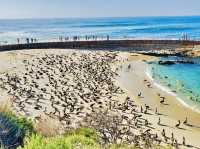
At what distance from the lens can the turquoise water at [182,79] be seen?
5234 cm

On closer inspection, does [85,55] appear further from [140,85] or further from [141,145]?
[141,145]

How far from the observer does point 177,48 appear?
98.2m

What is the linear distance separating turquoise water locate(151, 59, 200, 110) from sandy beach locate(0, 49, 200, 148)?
1640mm

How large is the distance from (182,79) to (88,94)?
21778 mm

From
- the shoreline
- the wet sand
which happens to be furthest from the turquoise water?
the wet sand

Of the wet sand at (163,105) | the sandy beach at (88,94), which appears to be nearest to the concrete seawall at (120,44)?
the sandy beach at (88,94)

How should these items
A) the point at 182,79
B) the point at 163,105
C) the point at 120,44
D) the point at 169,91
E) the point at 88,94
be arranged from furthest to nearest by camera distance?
the point at 120,44 → the point at 182,79 → the point at 169,91 → the point at 88,94 → the point at 163,105

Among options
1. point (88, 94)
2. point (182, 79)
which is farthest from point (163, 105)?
point (182, 79)

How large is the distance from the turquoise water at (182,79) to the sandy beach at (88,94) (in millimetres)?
1640

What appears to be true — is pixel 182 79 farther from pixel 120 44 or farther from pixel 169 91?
pixel 120 44

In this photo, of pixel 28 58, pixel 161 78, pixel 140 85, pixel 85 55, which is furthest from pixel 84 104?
pixel 85 55

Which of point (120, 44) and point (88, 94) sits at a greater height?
point (120, 44)

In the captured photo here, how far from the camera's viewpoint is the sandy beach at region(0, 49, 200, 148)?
36875 millimetres

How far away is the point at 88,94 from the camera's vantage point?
4794 centimetres
